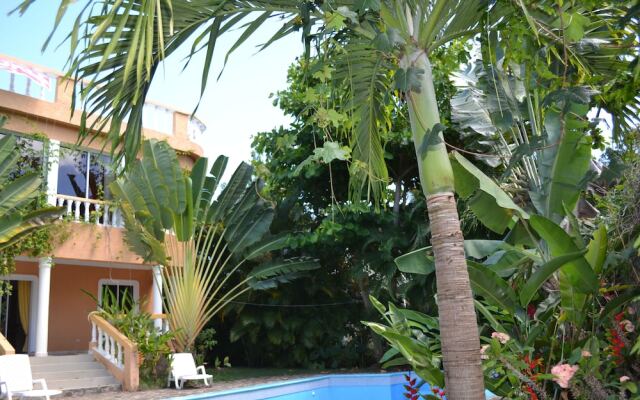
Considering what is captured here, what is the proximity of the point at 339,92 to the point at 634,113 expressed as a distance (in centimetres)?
265

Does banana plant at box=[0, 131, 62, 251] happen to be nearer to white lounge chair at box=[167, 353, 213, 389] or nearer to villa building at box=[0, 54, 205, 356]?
villa building at box=[0, 54, 205, 356]

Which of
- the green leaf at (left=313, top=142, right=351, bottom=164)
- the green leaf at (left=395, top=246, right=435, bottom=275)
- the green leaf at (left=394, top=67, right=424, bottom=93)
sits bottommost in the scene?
the green leaf at (left=395, top=246, right=435, bottom=275)

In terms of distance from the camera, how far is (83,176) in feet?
48.3

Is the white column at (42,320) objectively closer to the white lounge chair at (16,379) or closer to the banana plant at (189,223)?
the banana plant at (189,223)

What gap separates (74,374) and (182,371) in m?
2.02

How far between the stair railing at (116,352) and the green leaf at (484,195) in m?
7.90

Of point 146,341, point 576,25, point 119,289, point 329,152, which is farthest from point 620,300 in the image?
point 119,289

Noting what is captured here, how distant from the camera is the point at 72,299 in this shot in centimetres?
1533

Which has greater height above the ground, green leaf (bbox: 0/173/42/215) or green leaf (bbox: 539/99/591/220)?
green leaf (bbox: 0/173/42/215)

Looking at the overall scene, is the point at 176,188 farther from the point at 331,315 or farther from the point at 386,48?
the point at 386,48

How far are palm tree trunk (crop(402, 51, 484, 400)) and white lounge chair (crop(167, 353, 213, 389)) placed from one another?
348 inches

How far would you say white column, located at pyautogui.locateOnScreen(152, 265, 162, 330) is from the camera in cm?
1345

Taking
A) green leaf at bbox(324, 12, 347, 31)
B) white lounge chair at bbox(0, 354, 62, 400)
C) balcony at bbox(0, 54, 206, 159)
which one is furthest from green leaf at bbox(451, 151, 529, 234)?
balcony at bbox(0, 54, 206, 159)

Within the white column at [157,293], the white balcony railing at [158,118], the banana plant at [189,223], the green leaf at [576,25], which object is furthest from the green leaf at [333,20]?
the white balcony railing at [158,118]
